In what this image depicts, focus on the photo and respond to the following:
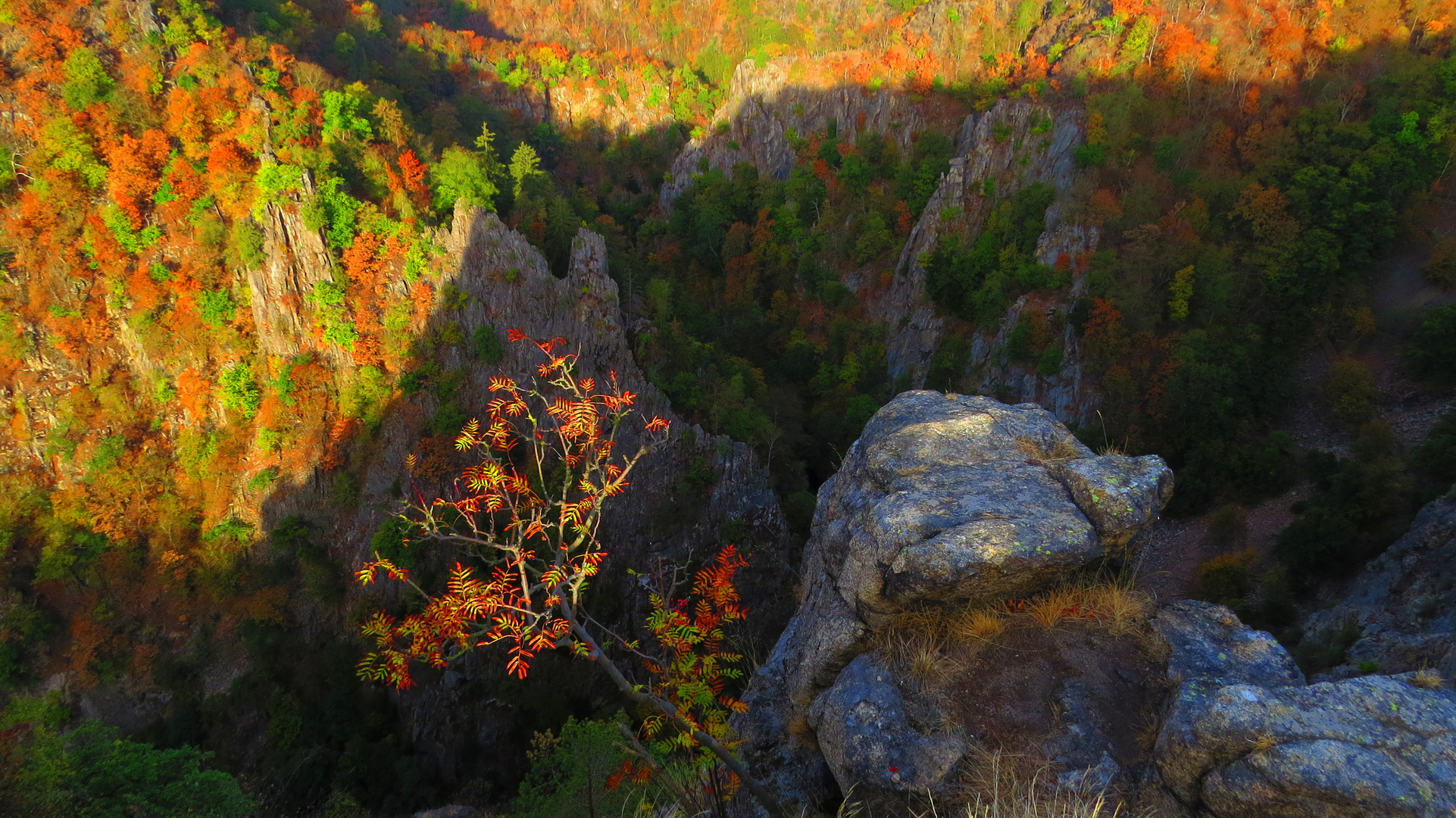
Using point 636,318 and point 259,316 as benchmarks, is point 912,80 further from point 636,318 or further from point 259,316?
point 259,316

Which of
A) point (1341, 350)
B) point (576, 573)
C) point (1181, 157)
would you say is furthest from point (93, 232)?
point (1341, 350)

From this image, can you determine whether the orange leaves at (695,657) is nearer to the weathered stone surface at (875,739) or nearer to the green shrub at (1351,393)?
the weathered stone surface at (875,739)

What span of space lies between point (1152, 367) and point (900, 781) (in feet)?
85.9

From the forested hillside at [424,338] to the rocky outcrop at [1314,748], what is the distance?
1561 centimetres

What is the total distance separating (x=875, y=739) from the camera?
7117 millimetres

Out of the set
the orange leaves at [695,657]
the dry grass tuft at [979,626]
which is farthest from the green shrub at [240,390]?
the dry grass tuft at [979,626]

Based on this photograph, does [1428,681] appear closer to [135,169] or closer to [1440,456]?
[1440,456]

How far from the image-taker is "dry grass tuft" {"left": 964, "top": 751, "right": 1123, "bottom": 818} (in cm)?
552

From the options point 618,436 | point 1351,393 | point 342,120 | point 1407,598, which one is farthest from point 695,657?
point 342,120

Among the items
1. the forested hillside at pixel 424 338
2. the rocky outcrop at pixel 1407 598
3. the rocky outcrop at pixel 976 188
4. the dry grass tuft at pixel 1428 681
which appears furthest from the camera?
the rocky outcrop at pixel 976 188

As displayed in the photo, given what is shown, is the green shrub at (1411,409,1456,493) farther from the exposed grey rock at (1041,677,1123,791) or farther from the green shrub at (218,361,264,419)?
the green shrub at (218,361,264,419)

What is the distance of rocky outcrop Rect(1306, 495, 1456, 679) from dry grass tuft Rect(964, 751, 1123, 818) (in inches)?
366

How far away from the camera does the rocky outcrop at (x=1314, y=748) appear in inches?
183

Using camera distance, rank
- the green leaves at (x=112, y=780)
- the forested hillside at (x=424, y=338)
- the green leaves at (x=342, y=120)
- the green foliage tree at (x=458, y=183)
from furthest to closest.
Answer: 1. the green foliage tree at (x=458, y=183)
2. the green leaves at (x=342, y=120)
3. the forested hillside at (x=424, y=338)
4. the green leaves at (x=112, y=780)
